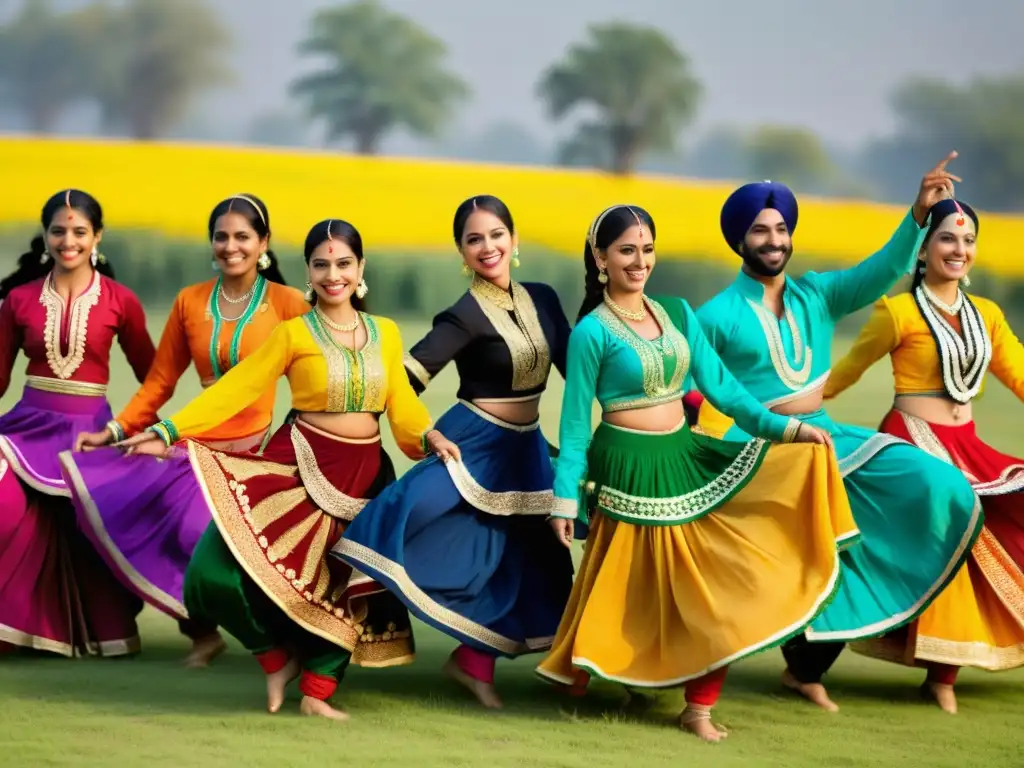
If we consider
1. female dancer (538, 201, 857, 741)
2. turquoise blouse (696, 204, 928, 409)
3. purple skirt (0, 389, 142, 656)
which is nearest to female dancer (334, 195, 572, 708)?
female dancer (538, 201, 857, 741)

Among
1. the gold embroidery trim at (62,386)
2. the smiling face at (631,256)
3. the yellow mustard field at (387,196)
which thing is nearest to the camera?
the smiling face at (631,256)

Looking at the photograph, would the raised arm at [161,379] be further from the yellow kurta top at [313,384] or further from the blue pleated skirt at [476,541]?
the blue pleated skirt at [476,541]

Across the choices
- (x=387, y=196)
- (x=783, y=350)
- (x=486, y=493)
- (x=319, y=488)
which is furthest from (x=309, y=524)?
(x=387, y=196)

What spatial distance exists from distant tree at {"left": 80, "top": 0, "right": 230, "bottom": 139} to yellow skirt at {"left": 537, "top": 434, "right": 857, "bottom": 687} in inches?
372

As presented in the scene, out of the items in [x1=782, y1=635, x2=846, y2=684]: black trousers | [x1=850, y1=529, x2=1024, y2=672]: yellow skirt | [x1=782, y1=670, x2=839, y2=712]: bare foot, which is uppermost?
[x1=850, y1=529, x2=1024, y2=672]: yellow skirt

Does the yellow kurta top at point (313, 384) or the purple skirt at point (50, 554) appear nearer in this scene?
the yellow kurta top at point (313, 384)

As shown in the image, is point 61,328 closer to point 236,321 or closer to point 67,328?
point 67,328

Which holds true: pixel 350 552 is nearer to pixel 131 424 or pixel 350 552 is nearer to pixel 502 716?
pixel 502 716

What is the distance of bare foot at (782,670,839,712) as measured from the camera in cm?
437


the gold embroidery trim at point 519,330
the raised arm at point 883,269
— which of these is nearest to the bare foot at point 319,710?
the gold embroidery trim at point 519,330

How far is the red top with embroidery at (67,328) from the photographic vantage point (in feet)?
16.5

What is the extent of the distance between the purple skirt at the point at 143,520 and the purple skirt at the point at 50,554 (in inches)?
5.4

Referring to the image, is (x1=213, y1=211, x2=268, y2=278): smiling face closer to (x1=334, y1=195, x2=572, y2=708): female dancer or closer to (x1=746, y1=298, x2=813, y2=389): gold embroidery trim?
(x1=334, y1=195, x2=572, y2=708): female dancer

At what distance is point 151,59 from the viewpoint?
12836 mm
